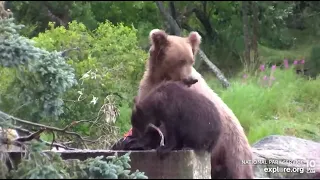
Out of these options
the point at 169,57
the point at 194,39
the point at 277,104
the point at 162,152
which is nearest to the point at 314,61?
the point at 277,104

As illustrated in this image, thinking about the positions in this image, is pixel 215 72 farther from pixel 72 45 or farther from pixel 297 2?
pixel 72 45

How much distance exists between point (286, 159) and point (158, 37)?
1.77m

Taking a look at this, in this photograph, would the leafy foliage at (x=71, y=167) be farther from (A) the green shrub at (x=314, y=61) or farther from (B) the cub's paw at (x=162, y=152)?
(A) the green shrub at (x=314, y=61)

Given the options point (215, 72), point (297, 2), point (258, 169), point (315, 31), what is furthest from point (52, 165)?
point (297, 2)

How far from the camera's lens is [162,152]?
4.79 meters

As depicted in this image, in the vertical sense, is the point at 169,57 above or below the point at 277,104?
below

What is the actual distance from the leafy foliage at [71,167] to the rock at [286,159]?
1.74m

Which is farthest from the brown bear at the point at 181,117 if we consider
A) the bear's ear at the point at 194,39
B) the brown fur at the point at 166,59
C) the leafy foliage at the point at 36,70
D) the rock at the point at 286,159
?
the bear's ear at the point at 194,39

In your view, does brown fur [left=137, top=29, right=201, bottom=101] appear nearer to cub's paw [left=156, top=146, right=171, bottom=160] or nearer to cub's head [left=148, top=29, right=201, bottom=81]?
cub's head [left=148, top=29, right=201, bottom=81]

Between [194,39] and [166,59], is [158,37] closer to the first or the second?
[166,59]

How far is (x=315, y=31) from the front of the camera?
1727 cm

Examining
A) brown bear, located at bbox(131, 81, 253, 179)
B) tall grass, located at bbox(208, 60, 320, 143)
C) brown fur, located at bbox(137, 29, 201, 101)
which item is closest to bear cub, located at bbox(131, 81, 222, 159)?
brown bear, located at bbox(131, 81, 253, 179)

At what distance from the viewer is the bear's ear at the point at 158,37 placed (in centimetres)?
607

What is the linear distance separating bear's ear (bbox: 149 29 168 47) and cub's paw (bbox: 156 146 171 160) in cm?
151
